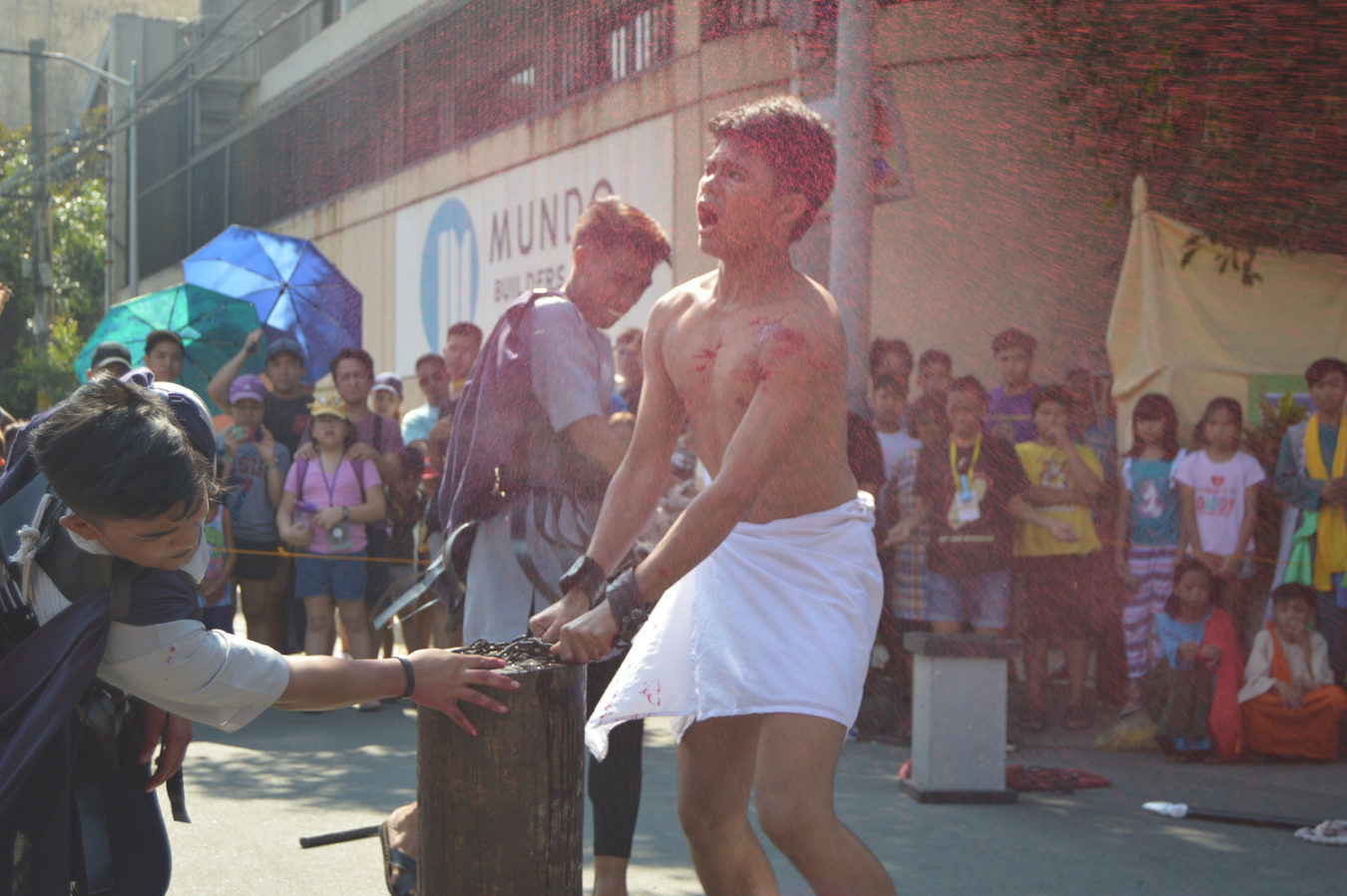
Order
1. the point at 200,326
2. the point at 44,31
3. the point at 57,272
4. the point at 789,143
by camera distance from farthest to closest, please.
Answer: the point at 44,31 < the point at 57,272 < the point at 200,326 < the point at 789,143

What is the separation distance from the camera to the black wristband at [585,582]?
3262 millimetres

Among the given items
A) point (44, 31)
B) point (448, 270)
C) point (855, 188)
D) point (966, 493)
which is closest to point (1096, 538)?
point (966, 493)

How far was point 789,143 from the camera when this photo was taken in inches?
133

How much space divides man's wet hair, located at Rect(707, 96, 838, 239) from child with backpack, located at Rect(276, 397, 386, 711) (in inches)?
225

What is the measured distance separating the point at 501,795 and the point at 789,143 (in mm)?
1570

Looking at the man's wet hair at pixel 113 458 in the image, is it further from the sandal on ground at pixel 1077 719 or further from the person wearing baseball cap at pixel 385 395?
the person wearing baseball cap at pixel 385 395

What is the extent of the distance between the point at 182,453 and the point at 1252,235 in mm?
7638

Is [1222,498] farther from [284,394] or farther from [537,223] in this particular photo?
[537,223]

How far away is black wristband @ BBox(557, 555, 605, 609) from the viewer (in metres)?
3.26

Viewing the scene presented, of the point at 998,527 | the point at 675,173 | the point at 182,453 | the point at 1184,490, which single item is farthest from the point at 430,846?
the point at 675,173

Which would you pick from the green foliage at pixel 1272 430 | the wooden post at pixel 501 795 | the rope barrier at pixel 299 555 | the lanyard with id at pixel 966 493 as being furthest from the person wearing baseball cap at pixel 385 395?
the wooden post at pixel 501 795

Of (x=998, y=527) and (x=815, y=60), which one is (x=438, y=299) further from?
(x=998, y=527)

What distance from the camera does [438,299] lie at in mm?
16984

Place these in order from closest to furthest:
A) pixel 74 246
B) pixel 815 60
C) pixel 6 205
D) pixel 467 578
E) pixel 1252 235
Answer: pixel 467 578 → pixel 1252 235 → pixel 815 60 → pixel 6 205 → pixel 74 246
